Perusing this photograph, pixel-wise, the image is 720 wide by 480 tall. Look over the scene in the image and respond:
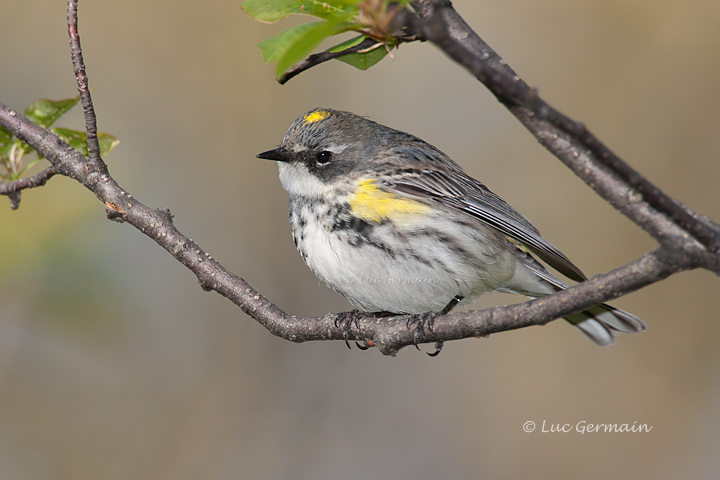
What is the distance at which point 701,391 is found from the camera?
6.68 metres

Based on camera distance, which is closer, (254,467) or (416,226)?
(416,226)

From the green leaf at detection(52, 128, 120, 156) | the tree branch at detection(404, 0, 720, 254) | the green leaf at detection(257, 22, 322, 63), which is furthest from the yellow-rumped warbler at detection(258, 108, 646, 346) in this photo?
the green leaf at detection(257, 22, 322, 63)

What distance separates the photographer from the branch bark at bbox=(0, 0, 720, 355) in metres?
1.71

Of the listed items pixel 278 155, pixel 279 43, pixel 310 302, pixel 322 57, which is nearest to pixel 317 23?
pixel 279 43

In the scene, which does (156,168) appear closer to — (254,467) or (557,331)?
(254,467)

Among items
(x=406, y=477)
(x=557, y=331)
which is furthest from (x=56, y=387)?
(x=557, y=331)

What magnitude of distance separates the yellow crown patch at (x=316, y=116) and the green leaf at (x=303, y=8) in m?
2.29

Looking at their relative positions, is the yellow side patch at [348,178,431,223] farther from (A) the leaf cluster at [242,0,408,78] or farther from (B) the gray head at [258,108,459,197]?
(A) the leaf cluster at [242,0,408,78]

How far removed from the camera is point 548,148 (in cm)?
215

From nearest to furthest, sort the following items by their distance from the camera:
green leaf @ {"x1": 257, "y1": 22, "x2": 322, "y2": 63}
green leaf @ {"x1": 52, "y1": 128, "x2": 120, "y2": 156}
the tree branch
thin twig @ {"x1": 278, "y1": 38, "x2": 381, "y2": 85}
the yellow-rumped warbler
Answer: the tree branch
green leaf @ {"x1": 257, "y1": 22, "x2": 322, "y2": 63}
thin twig @ {"x1": 278, "y1": 38, "x2": 381, "y2": 85}
green leaf @ {"x1": 52, "y1": 128, "x2": 120, "y2": 156}
the yellow-rumped warbler

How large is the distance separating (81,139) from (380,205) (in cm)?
170

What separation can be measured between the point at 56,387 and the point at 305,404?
2267mm

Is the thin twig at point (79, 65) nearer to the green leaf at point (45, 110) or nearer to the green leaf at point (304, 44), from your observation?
the green leaf at point (45, 110)

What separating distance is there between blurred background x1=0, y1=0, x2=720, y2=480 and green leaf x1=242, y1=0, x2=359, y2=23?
12.6 ft
